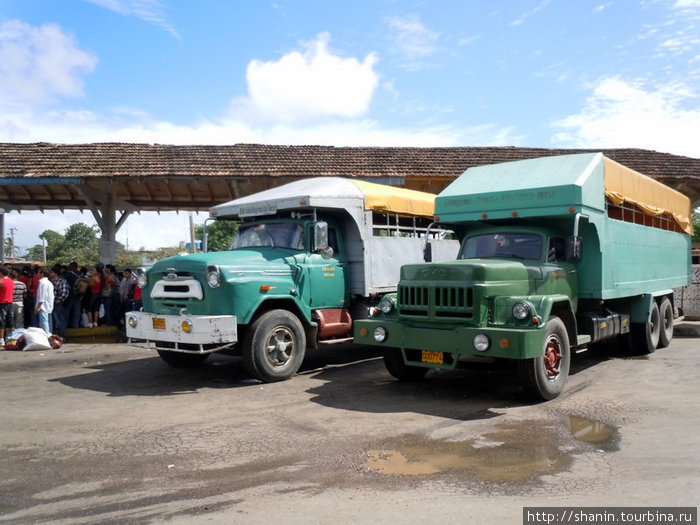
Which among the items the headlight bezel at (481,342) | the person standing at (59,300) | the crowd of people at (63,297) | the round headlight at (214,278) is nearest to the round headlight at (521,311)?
the headlight bezel at (481,342)

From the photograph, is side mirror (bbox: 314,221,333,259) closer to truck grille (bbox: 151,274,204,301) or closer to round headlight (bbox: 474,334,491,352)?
truck grille (bbox: 151,274,204,301)

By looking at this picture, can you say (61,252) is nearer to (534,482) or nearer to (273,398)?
(273,398)

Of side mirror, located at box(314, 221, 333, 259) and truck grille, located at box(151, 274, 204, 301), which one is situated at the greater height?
side mirror, located at box(314, 221, 333, 259)

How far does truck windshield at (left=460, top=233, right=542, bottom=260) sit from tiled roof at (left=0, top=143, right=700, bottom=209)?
7992 mm

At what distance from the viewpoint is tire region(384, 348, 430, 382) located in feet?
26.7

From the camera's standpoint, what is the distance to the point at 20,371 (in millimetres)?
9883

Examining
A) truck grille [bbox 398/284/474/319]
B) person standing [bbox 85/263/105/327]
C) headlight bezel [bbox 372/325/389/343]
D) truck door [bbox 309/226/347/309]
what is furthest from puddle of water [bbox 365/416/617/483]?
person standing [bbox 85/263/105/327]

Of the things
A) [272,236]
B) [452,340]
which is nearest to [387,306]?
[452,340]

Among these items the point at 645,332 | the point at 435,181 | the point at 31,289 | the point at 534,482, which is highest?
the point at 435,181

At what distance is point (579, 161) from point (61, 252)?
5942 centimetres

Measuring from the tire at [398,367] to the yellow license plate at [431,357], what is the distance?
0.61m

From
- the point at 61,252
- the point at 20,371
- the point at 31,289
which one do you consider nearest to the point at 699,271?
the point at 20,371

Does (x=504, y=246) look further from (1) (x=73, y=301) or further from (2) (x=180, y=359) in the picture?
(1) (x=73, y=301)

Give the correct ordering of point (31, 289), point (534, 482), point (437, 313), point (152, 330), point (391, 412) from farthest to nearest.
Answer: point (31, 289) < point (152, 330) < point (437, 313) < point (391, 412) < point (534, 482)
